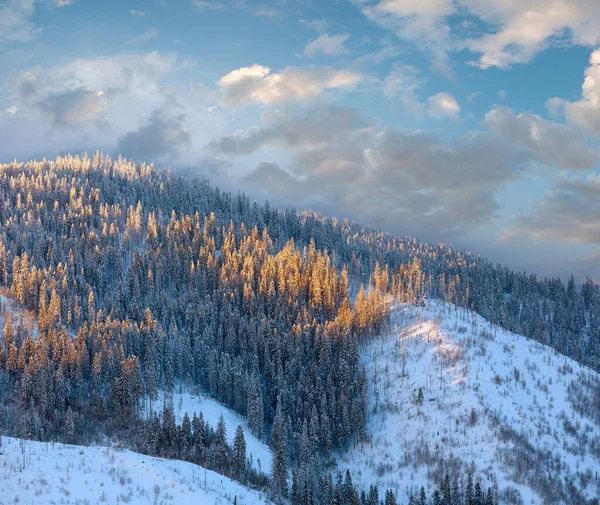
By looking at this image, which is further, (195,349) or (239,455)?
(195,349)

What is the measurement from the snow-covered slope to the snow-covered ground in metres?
54.7

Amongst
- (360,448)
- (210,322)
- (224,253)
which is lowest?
(360,448)

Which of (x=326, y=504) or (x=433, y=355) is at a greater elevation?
(x=433, y=355)

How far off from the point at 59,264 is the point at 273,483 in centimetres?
10110

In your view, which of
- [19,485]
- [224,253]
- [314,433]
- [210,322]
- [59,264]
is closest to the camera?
[19,485]

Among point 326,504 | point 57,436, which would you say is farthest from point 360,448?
point 57,436

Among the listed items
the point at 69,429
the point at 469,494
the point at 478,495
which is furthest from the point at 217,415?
the point at 478,495

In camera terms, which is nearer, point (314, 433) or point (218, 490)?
point (218, 490)

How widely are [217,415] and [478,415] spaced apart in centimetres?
5616

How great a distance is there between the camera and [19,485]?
36.4 metres

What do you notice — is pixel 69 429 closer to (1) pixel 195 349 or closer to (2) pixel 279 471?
(2) pixel 279 471

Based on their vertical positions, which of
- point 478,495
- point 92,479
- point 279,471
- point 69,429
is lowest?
point 279,471

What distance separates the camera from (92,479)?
132ft

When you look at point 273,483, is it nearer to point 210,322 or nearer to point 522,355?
point 210,322
